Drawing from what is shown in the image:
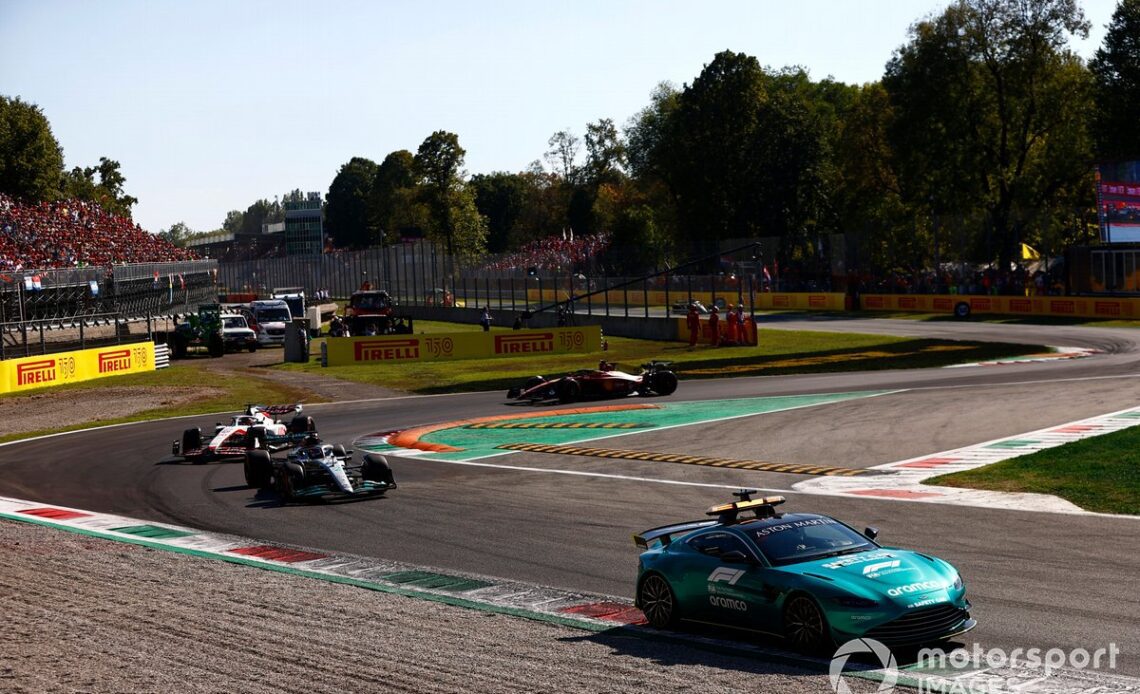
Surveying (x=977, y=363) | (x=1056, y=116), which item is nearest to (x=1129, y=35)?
(x=1056, y=116)

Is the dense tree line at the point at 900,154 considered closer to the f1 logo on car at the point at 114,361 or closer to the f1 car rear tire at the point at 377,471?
the f1 logo on car at the point at 114,361

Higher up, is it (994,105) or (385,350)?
(994,105)

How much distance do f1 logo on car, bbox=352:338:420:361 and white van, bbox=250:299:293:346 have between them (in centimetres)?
1214

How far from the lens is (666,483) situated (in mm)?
24188

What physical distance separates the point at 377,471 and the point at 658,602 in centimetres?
1109

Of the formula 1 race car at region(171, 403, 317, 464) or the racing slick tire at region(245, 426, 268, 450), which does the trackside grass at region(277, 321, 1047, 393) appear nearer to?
the formula 1 race car at region(171, 403, 317, 464)

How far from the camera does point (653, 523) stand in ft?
64.6

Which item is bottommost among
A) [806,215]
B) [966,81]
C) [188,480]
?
[188,480]

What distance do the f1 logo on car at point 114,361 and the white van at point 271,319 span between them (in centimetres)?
1275

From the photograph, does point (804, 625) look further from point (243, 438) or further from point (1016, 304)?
point (1016, 304)

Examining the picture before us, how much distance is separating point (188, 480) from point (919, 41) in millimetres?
69674

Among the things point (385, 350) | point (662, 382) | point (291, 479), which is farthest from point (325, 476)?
point (385, 350)

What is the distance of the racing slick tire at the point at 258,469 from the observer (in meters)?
25.0

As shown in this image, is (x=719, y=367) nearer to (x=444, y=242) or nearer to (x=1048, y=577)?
(x=1048, y=577)
